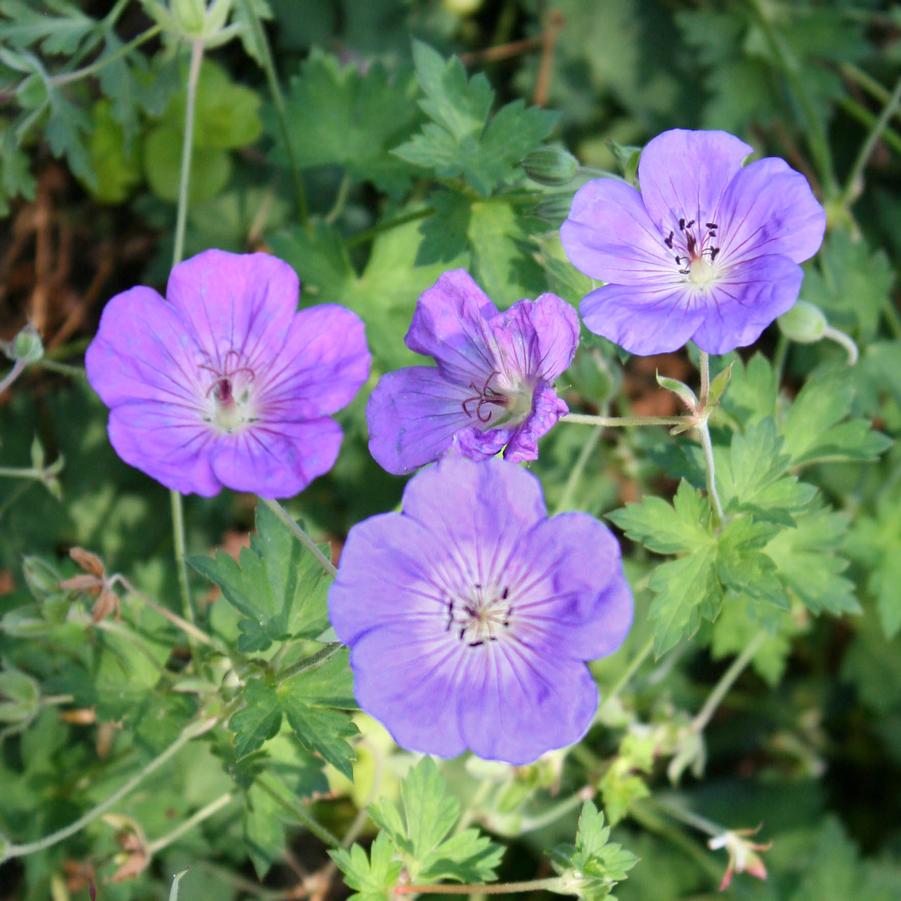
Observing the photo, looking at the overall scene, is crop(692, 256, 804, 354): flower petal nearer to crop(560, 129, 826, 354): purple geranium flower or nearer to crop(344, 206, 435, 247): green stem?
crop(560, 129, 826, 354): purple geranium flower

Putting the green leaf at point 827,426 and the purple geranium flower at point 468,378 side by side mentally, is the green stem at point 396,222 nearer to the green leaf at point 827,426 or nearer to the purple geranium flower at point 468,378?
the purple geranium flower at point 468,378

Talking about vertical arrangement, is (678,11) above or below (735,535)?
above

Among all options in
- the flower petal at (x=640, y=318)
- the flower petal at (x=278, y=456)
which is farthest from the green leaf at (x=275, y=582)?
the flower petal at (x=640, y=318)

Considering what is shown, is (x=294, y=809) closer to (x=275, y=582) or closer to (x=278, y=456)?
(x=275, y=582)

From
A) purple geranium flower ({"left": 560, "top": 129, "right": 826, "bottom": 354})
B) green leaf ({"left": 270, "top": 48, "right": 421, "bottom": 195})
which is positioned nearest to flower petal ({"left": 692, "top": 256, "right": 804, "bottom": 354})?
purple geranium flower ({"left": 560, "top": 129, "right": 826, "bottom": 354})


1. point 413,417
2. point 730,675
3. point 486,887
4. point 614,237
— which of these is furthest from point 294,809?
point 614,237

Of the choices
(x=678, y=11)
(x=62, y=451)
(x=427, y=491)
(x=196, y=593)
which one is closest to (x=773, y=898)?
(x=196, y=593)

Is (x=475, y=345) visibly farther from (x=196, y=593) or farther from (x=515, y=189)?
(x=196, y=593)

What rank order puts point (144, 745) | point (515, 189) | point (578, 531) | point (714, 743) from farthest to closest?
1. point (714, 743)
2. point (515, 189)
3. point (144, 745)
4. point (578, 531)
